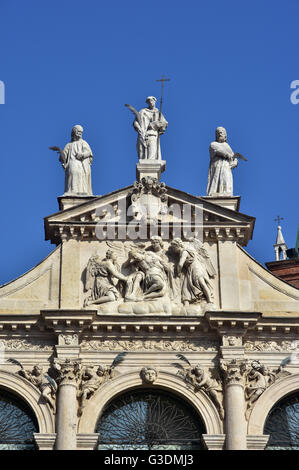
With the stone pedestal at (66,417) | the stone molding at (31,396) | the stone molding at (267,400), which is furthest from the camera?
the stone molding at (267,400)

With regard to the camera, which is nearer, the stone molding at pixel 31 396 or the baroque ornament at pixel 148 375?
the stone molding at pixel 31 396

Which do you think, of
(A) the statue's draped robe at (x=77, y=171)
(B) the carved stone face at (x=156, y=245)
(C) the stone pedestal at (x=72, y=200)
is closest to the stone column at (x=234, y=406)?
(B) the carved stone face at (x=156, y=245)

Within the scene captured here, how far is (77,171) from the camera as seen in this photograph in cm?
2862

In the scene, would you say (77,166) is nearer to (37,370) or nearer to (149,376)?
(37,370)

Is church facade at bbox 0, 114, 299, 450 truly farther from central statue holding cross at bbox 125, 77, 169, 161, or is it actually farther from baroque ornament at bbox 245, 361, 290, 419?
central statue holding cross at bbox 125, 77, 169, 161

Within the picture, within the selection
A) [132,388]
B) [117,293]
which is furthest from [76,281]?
[132,388]

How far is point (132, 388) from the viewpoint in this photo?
26562 millimetres

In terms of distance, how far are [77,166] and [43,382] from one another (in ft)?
16.6

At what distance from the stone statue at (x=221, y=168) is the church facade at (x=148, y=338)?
70 cm

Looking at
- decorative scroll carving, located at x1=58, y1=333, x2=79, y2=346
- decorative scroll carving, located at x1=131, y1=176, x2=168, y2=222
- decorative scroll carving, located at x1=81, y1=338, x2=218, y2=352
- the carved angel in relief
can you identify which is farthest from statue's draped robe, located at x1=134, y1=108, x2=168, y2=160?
the carved angel in relief

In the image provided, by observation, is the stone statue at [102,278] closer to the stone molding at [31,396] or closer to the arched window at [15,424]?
the stone molding at [31,396]

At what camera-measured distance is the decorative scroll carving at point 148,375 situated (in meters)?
26.4

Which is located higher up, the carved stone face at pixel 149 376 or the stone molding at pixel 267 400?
the carved stone face at pixel 149 376
